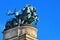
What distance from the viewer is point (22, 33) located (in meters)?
45.3

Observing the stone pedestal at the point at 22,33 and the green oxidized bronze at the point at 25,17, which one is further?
the green oxidized bronze at the point at 25,17

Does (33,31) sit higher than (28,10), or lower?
lower

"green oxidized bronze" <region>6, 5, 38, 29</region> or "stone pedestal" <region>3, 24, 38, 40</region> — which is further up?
"green oxidized bronze" <region>6, 5, 38, 29</region>

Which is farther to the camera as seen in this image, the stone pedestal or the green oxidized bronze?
the green oxidized bronze

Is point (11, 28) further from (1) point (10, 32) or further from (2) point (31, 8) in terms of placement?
(2) point (31, 8)

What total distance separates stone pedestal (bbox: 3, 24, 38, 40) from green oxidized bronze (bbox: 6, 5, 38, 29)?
3.16ft

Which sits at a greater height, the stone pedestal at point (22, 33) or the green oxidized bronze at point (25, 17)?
the green oxidized bronze at point (25, 17)

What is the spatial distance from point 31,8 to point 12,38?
591 cm

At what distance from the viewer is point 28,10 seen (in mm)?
47281

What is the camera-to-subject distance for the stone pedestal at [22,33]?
44.6 metres

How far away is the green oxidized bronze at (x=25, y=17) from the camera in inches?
1832

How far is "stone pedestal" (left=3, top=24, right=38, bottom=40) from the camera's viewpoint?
4464cm

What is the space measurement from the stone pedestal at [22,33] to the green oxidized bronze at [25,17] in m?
0.96

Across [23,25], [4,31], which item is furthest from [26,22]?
[4,31]
